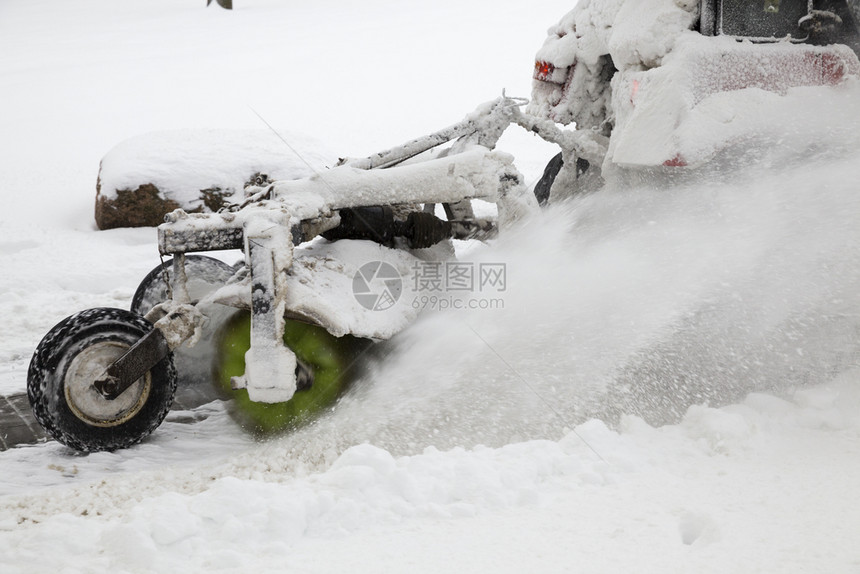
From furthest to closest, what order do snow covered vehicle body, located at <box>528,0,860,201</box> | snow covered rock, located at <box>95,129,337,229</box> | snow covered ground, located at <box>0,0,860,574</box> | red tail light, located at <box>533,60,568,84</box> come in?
snow covered rock, located at <box>95,129,337,229</box> → red tail light, located at <box>533,60,568,84</box> → snow covered vehicle body, located at <box>528,0,860,201</box> → snow covered ground, located at <box>0,0,860,574</box>

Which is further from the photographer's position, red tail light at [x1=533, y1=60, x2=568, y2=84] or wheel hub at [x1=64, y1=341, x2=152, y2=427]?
red tail light at [x1=533, y1=60, x2=568, y2=84]

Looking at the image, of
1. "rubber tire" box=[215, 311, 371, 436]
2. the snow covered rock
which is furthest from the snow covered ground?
the snow covered rock

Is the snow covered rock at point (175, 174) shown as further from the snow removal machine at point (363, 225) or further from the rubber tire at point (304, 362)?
the rubber tire at point (304, 362)

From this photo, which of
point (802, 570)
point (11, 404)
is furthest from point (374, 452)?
point (11, 404)

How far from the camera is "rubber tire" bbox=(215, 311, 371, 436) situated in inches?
127

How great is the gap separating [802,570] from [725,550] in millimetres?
192

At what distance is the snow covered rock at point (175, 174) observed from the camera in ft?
25.3

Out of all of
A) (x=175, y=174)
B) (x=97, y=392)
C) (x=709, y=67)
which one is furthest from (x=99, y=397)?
(x=175, y=174)

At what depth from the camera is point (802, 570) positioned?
1.99m

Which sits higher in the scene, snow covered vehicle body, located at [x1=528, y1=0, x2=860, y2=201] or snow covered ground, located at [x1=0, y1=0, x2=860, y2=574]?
snow covered vehicle body, located at [x1=528, y1=0, x2=860, y2=201]

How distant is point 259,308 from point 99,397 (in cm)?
75

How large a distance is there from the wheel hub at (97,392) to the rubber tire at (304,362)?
17.9 inches

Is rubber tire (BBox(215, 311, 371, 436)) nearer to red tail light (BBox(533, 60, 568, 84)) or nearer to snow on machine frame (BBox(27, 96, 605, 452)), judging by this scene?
snow on machine frame (BBox(27, 96, 605, 452))

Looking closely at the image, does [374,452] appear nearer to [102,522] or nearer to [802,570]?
[102,522]
